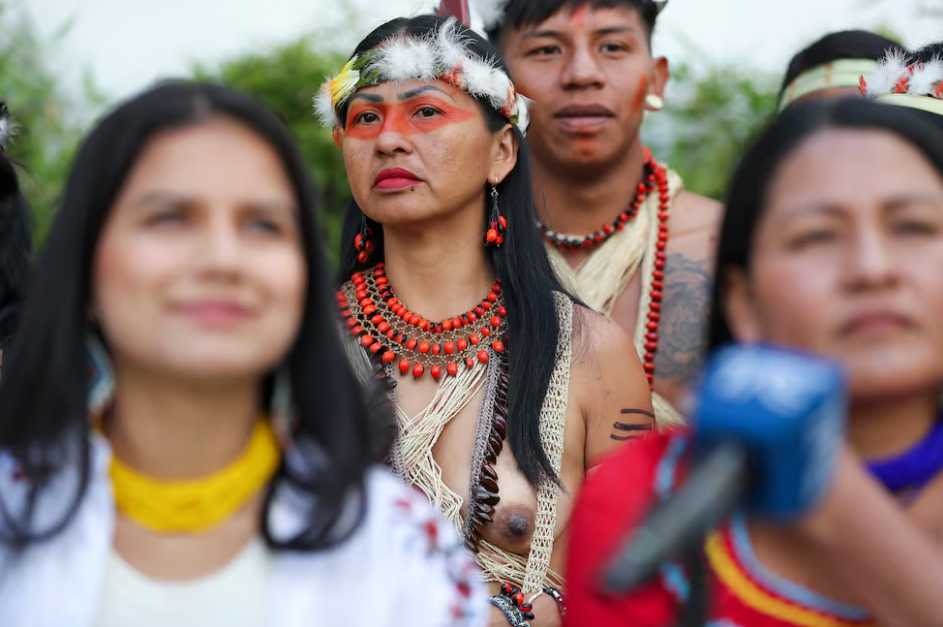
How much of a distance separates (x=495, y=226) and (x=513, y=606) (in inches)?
46.6

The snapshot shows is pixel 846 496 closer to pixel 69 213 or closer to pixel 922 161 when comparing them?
pixel 922 161

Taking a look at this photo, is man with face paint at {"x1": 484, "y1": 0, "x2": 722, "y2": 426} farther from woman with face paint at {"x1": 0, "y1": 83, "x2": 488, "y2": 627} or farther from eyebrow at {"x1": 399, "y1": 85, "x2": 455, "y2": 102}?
woman with face paint at {"x1": 0, "y1": 83, "x2": 488, "y2": 627}

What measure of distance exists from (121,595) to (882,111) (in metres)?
1.47

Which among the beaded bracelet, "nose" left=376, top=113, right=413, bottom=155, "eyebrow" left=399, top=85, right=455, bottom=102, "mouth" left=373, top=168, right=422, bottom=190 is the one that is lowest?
the beaded bracelet

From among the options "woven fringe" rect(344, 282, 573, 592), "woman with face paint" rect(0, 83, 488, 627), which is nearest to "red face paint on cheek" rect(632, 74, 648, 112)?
"woven fringe" rect(344, 282, 573, 592)

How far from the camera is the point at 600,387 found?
3.20m

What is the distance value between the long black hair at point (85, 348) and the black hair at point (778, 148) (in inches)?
28.5

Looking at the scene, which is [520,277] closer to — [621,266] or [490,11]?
[621,266]

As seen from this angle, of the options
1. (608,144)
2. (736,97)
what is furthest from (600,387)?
(736,97)

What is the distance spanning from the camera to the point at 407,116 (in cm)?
336

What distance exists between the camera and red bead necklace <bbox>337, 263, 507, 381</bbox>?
3.27m

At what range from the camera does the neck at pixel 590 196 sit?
14.4 feet

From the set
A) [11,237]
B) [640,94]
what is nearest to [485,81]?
[640,94]

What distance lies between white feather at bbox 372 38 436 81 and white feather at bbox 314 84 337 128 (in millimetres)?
254
